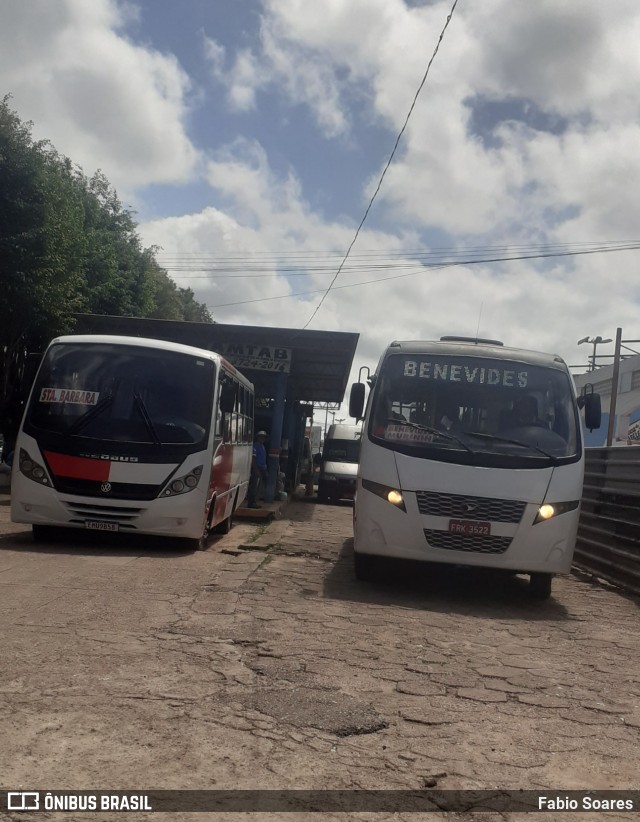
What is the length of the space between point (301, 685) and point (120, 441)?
247 inches

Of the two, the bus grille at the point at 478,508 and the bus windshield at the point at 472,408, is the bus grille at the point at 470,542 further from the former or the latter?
the bus windshield at the point at 472,408

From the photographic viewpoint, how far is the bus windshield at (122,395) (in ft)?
35.6

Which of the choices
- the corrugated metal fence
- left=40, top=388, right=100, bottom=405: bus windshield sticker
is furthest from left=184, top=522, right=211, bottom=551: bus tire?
the corrugated metal fence

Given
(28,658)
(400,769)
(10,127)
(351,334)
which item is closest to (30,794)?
(400,769)

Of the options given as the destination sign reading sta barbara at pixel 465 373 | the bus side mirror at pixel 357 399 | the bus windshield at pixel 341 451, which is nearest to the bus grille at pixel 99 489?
the bus side mirror at pixel 357 399

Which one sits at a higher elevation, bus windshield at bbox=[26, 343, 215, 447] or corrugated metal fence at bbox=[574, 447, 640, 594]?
bus windshield at bbox=[26, 343, 215, 447]

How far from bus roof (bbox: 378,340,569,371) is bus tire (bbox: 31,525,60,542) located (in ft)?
15.8

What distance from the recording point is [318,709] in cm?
463

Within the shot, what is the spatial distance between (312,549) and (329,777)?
29.6 feet

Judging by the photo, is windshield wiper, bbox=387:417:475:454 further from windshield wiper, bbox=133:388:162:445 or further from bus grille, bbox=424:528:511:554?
windshield wiper, bbox=133:388:162:445

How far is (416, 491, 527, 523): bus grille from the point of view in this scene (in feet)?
28.5


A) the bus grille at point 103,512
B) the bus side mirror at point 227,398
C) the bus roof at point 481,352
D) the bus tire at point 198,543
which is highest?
the bus roof at point 481,352

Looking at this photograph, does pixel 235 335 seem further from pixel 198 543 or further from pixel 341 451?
pixel 341 451

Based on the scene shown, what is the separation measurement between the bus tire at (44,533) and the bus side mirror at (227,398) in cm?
262
